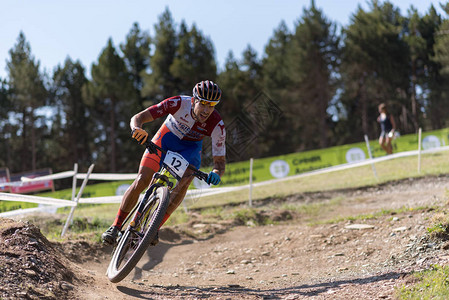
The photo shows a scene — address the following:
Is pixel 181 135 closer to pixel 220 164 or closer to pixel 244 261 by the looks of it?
pixel 220 164

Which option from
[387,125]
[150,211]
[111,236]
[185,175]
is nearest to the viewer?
[150,211]

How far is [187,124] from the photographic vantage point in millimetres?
5141

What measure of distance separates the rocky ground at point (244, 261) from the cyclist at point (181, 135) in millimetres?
818

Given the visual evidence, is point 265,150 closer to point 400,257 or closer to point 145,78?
point 145,78

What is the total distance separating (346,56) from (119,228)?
41.6 m

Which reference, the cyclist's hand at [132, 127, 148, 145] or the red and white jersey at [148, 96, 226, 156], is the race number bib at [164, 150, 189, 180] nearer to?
the cyclist's hand at [132, 127, 148, 145]

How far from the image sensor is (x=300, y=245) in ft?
22.1

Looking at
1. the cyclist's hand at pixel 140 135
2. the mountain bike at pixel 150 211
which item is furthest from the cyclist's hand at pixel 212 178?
the cyclist's hand at pixel 140 135

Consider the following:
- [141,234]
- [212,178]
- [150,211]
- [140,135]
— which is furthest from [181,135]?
[141,234]

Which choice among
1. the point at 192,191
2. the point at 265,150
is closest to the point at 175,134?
the point at 192,191

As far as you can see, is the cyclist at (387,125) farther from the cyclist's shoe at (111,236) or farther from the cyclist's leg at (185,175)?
the cyclist's shoe at (111,236)

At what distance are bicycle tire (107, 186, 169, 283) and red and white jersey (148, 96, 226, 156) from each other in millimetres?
924

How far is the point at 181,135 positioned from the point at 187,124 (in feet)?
0.57

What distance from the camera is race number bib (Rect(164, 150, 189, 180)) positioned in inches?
185
